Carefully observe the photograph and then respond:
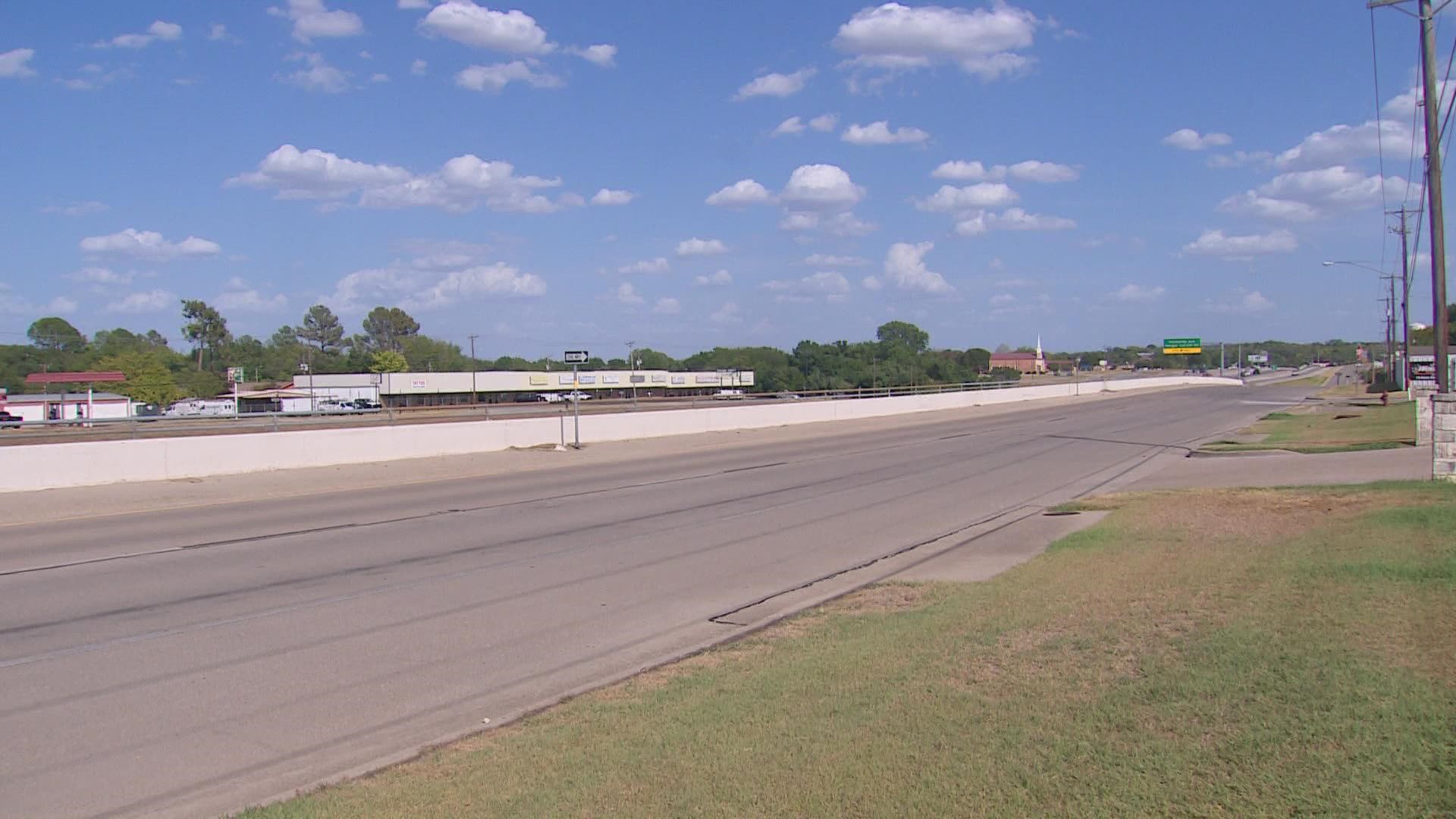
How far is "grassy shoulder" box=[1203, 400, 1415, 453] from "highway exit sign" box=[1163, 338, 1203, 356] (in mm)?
88128

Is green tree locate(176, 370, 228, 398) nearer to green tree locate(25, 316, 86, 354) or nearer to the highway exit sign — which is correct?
green tree locate(25, 316, 86, 354)

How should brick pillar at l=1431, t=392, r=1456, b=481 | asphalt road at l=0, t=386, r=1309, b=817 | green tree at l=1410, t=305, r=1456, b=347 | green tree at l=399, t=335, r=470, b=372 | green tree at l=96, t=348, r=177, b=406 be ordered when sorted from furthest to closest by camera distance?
green tree at l=399, t=335, r=470, b=372 < green tree at l=1410, t=305, r=1456, b=347 < green tree at l=96, t=348, r=177, b=406 < brick pillar at l=1431, t=392, r=1456, b=481 < asphalt road at l=0, t=386, r=1309, b=817

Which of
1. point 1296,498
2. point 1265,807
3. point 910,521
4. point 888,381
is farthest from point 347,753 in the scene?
point 888,381

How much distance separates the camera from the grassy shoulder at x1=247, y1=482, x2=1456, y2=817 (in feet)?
15.0

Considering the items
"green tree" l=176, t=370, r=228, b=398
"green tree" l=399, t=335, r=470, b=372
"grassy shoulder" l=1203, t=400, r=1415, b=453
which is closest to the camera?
"grassy shoulder" l=1203, t=400, r=1415, b=453

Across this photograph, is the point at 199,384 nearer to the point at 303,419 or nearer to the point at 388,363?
the point at 388,363

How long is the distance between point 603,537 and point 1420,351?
7004 cm

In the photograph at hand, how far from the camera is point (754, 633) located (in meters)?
8.97

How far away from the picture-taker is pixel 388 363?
319 feet

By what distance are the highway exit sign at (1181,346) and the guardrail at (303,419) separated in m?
58.0

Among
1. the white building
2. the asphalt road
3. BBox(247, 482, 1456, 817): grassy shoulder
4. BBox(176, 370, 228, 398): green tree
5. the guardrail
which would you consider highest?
BBox(176, 370, 228, 398): green tree

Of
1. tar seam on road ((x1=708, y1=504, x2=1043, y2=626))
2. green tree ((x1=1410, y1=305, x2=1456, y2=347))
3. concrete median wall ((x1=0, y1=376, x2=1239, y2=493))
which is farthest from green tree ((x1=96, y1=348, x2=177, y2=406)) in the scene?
green tree ((x1=1410, y1=305, x2=1456, y2=347))

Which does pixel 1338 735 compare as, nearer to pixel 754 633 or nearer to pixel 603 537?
pixel 754 633

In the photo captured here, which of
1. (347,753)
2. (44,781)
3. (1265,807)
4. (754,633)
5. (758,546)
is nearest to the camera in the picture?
(1265,807)
